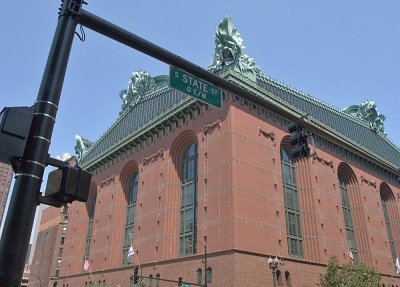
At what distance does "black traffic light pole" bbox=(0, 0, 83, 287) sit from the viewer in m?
5.26

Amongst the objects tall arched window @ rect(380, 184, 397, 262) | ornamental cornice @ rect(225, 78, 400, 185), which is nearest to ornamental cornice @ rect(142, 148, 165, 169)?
ornamental cornice @ rect(225, 78, 400, 185)

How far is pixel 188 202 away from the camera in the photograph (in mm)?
47594

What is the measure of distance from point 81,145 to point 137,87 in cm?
2080

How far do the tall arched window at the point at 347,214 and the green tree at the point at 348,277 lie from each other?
384 inches

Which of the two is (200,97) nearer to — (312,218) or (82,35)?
(82,35)

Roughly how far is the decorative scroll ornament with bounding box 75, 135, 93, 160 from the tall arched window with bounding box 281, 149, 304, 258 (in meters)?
45.9

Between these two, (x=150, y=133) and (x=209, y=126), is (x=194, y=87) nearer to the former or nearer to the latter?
(x=209, y=126)

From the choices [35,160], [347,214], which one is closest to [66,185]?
[35,160]

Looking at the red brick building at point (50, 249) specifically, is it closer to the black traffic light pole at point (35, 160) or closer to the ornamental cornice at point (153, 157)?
the ornamental cornice at point (153, 157)

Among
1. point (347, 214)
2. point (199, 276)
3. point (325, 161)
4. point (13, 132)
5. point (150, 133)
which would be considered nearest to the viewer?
point (13, 132)

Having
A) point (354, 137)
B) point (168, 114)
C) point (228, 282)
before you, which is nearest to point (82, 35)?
point (228, 282)

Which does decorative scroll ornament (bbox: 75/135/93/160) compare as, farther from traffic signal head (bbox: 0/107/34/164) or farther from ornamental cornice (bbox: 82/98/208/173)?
traffic signal head (bbox: 0/107/34/164)

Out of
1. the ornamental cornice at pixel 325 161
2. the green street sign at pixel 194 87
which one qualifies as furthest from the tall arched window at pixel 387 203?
the green street sign at pixel 194 87

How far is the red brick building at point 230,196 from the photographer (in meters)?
39.9
